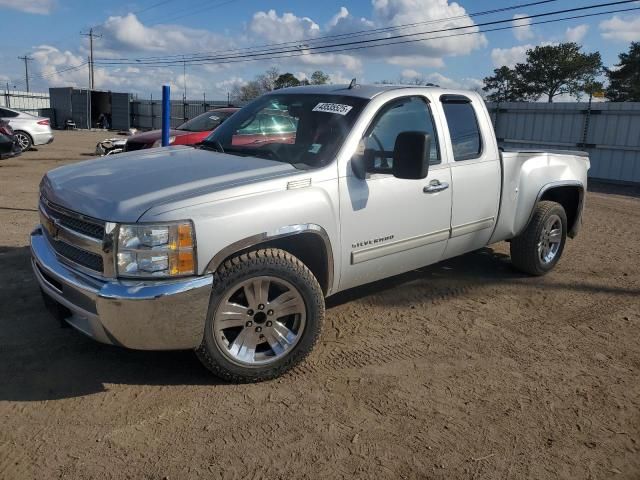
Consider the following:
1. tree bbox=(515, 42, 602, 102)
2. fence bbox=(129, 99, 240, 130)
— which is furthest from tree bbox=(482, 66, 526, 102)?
fence bbox=(129, 99, 240, 130)

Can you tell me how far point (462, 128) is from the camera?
187 inches

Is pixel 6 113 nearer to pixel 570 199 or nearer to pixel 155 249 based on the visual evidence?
pixel 570 199

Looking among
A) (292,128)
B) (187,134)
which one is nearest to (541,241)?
(292,128)

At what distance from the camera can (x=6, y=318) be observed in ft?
14.1

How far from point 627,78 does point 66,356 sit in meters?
42.7

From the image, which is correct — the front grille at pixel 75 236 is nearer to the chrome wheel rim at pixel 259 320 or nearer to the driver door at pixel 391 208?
the chrome wheel rim at pixel 259 320

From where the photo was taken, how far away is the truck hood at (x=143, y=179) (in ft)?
10.1

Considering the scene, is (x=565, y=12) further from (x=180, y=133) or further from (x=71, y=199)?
(x=71, y=199)

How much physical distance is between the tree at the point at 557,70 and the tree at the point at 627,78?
196 inches

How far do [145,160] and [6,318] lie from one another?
1681mm

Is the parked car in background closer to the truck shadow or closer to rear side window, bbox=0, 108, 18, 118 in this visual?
rear side window, bbox=0, 108, 18, 118

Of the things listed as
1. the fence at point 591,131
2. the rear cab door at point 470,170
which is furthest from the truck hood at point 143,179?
the fence at point 591,131

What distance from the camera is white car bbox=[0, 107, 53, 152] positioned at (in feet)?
61.4

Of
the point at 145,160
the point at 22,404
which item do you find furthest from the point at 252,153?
the point at 22,404
